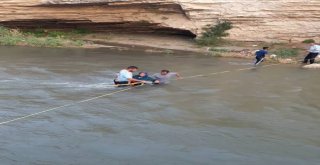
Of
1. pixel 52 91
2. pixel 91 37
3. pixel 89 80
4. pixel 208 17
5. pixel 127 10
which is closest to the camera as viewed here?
pixel 52 91

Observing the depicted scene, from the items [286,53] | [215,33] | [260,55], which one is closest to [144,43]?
[215,33]

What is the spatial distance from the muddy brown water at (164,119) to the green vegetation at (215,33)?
5.67m

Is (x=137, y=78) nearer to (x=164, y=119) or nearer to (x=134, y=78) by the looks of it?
(x=134, y=78)

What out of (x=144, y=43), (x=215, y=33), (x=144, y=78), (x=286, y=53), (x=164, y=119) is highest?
(x=215, y=33)

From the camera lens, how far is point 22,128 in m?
9.69

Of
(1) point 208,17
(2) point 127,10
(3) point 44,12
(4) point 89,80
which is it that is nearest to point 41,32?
(3) point 44,12

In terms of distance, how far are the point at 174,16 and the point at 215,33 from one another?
8.34 feet

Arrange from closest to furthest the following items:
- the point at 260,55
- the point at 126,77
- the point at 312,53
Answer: the point at 126,77, the point at 260,55, the point at 312,53

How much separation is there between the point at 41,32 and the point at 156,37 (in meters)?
6.55

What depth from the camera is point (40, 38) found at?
988 inches

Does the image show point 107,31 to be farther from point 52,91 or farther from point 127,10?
point 52,91

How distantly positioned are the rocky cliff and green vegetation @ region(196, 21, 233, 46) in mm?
283

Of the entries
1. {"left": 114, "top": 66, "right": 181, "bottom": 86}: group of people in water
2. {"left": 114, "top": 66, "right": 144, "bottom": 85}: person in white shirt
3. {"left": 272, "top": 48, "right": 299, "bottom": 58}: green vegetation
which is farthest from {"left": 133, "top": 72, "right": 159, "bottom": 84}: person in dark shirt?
{"left": 272, "top": 48, "right": 299, "bottom": 58}: green vegetation

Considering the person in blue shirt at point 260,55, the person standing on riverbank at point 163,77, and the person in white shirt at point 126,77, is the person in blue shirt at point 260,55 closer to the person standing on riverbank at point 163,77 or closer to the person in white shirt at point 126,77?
the person standing on riverbank at point 163,77
